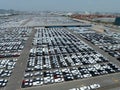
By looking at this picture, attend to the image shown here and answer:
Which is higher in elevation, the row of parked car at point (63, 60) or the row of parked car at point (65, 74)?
the row of parked car at point (63, 60)

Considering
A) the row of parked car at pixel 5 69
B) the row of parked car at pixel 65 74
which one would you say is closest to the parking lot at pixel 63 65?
the row of parked car at pixel 65 74

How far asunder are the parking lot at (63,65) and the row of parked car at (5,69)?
153 inches

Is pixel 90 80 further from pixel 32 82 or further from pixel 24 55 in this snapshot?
pixel 24 55

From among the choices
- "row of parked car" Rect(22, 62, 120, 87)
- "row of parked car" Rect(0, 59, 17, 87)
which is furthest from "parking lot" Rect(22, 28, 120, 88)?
"row of parked car" Rect(0, 59, 17, 87)

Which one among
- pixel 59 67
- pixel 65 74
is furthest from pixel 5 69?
pixel 65 74

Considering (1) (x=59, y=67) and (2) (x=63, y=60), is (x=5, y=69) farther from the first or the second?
(2) (x=63, y=60)

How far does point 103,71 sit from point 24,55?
24091 mm

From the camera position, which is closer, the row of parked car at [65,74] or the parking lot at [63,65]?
the row of parked car at [65,74]

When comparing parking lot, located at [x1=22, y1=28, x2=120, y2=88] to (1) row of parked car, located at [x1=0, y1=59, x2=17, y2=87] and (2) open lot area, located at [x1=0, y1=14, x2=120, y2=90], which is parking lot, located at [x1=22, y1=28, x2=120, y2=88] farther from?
(1) row of parked car, located at [x1=0, y1=59, x2=17, y2=87]

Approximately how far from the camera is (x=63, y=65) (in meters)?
39.9

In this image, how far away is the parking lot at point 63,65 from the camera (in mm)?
33438

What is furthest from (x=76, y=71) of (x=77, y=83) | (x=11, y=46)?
(x=11, y=46)

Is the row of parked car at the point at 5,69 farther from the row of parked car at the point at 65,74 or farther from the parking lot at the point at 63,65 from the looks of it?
the row of parked car at the point at 65,74

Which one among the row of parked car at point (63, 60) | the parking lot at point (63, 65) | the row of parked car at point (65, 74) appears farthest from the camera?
the row of parked car at point (63, 60)
